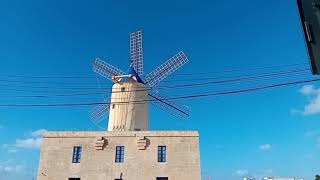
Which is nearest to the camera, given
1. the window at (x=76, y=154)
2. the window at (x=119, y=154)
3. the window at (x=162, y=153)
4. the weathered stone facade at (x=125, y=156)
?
the weathered stone facade at (x=125, y=156)

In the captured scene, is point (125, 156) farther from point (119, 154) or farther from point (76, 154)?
point (76, 154)

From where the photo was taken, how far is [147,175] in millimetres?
31297

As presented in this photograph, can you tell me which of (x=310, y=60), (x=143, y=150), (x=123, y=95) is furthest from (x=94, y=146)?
(x=310, y=60)

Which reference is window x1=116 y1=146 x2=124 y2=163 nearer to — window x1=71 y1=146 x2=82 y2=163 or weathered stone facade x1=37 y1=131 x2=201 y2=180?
weathered stone facade x1=37 y1=131 x2=201 y2=180

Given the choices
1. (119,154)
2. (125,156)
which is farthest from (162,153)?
(119,154)

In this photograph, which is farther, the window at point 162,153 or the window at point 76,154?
the window at point 76,154

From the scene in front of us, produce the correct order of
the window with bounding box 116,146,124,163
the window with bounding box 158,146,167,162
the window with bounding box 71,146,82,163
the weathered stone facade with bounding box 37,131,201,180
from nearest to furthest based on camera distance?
the weathered stone facade with bounding box 37,131,201,180 < the window with bounding box 158,146,167,162 < the window with bounding box 116,146,124,163 < the window with bounding box 71,146,82,163

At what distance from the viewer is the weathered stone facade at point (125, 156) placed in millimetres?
A: 31469

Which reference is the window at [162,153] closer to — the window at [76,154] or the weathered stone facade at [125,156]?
the weathered stone facade at [125,156]

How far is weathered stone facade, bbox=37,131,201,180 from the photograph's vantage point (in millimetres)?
31469

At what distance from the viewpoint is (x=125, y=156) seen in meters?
32.4

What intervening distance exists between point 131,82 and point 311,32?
36.5 meters

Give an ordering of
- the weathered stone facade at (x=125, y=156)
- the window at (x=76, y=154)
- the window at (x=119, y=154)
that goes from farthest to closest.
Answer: the window at (x=76, y=154) < the window at (x=119, y=154) < the weathered stone facade at (x=125, y=156)

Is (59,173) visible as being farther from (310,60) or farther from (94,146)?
(310,60)
